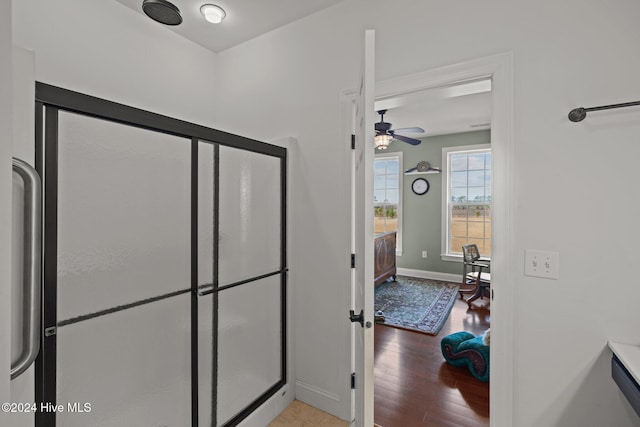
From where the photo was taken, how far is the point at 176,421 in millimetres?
1454

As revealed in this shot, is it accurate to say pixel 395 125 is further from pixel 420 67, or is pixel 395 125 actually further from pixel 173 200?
pixel 173 200

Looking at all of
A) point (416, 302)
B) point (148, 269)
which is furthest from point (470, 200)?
point (148, 269)

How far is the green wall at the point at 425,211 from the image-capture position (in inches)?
212

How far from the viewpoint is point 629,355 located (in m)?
1.20

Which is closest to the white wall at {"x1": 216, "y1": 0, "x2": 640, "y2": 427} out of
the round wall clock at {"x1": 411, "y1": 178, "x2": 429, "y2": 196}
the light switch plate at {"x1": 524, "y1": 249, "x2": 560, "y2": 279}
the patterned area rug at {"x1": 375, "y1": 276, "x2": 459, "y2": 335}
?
the light switch plate at {"x1": 524, "y1": 249, "x2": 560, "y2": 279}

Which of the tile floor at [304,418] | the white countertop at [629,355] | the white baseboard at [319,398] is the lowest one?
the tile floor at [304,418]

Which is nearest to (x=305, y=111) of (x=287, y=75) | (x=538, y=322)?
(x=287, y=75)

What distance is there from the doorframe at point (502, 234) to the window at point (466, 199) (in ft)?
12.9

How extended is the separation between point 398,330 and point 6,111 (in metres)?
3.46

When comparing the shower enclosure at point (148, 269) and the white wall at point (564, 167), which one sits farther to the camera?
the white wall at point (564, 167)

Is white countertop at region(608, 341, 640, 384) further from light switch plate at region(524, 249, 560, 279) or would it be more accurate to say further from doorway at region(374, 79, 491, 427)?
doorway at region(374, 79, 491, 427)

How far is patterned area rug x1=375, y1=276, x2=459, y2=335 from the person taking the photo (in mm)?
3477

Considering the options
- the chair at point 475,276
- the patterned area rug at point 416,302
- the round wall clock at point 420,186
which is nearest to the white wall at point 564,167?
the patterned area rug at point 416,302

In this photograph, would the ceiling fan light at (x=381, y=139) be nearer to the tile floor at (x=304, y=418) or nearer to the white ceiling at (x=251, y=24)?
the white ceiling at (x=251, y=24)
